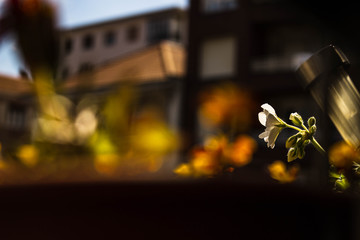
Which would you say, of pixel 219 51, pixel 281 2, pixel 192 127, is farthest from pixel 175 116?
pixel 281 2

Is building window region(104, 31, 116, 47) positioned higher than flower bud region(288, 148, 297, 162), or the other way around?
building window region(104, 31, 116, 47)

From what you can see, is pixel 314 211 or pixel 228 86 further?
pixel 228 86

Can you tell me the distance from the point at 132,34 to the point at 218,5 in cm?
2164

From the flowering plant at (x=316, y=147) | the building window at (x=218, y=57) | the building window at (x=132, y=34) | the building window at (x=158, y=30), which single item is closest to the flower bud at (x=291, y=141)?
the flowering plant at (x=316, y=147)

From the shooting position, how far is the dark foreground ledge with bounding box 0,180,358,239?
35 centimetres

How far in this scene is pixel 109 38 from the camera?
4119 cm

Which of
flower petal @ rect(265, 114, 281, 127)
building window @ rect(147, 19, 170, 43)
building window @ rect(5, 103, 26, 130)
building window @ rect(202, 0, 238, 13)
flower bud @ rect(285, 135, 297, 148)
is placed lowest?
flower bud @ rect(285, 135, 297, 148)

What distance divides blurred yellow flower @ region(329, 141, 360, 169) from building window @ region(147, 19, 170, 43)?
3652cm

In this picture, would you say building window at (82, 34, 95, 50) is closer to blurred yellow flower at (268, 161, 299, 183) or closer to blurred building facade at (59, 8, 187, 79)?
A: blurred building facade at (59, 8, 187, 79)

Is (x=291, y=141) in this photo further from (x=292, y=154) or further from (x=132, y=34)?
(x=132, y=34)

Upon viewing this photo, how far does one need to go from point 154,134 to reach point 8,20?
22 cm

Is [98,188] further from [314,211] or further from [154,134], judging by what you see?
[154,134]

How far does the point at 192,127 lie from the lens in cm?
1805

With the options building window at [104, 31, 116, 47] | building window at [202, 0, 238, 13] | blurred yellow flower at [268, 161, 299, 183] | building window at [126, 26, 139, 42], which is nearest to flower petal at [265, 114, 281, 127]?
blurred yellow flower at [268, 161, 299, 183]
